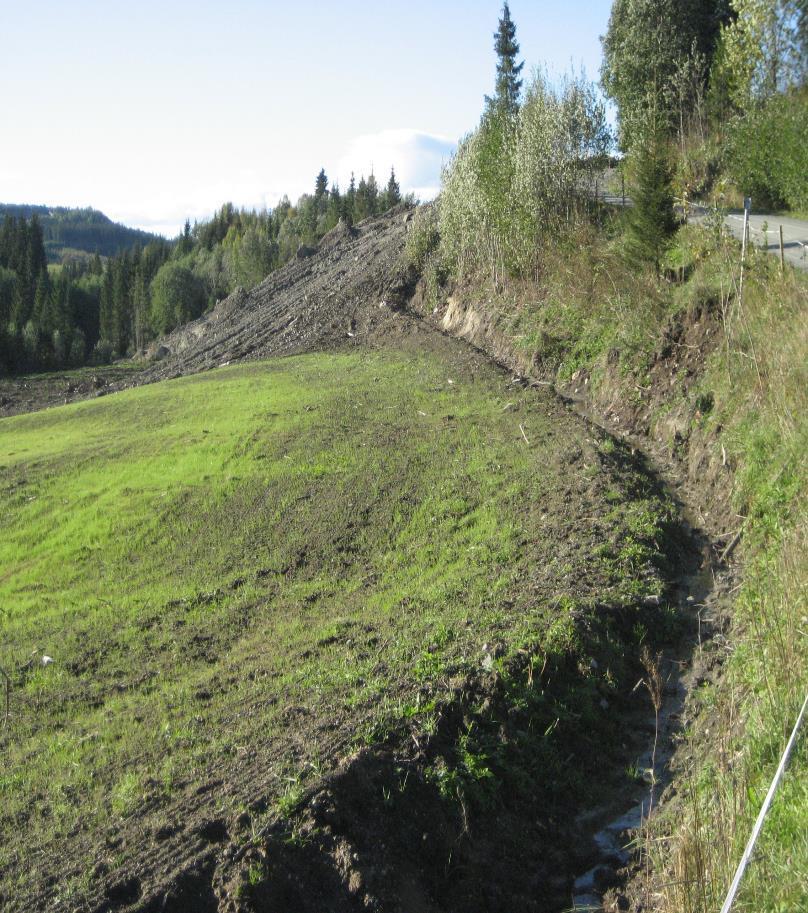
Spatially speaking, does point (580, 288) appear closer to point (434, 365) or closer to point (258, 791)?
point (434, 365)

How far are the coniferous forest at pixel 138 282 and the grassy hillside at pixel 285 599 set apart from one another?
53.3 metres

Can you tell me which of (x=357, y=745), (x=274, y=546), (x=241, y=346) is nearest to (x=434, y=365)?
(x=274, y=546)

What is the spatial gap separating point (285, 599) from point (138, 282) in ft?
282

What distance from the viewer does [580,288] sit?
57.8 ft

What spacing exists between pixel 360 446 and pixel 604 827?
962 cm

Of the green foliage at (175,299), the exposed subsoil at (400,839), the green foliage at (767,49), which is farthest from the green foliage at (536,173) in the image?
the green foliage at (175,299)

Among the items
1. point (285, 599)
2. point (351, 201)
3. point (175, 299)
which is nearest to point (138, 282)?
point (175, 299)

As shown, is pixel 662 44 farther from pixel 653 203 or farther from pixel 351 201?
pixel 351 201

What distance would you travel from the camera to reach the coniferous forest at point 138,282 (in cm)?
7356

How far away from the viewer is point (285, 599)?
412 inches

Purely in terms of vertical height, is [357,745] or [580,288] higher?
[580,288]

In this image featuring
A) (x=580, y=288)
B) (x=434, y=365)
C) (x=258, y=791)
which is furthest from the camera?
(x=434, y=365)

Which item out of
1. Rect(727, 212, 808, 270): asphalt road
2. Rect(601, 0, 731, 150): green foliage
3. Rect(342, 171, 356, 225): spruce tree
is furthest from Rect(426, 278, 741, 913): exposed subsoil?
Rect(342, 171, 356, 225): spruce tree

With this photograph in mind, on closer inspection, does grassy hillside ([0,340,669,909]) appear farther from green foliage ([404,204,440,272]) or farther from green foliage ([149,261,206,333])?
green foliage ([149,261,206,333])
